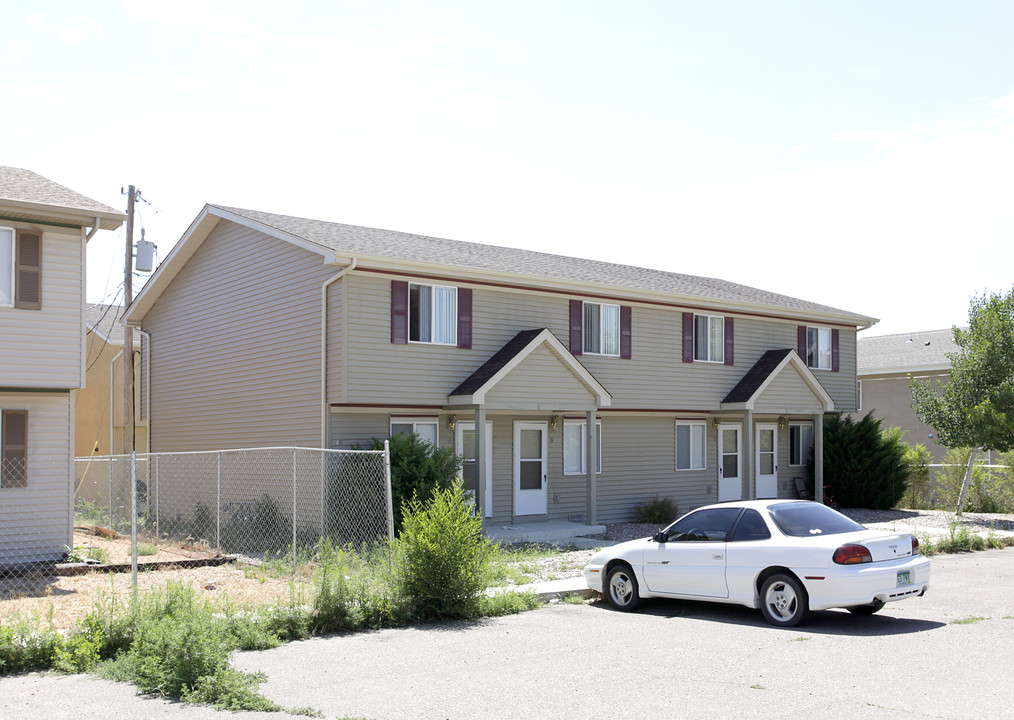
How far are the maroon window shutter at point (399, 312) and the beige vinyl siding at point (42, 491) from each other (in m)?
6.00

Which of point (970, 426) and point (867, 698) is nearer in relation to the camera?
point (867, 698)

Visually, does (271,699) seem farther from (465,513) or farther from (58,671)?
(465,513)

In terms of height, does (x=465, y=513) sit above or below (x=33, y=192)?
below

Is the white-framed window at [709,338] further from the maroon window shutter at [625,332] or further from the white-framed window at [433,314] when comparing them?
the white-framed window at [433,314]

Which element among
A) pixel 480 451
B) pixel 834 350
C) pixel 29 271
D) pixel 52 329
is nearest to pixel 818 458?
pixel 834 350

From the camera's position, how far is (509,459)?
21.0 meters

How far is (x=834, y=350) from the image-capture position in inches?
1099

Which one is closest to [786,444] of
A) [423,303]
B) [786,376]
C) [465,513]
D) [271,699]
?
[786,376]

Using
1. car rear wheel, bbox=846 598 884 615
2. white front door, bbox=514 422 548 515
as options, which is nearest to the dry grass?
car rear wheel, bbox=846 598 884 615

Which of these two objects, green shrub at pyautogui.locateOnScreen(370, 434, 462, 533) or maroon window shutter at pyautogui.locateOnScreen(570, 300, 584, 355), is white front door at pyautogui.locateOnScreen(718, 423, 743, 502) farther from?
green shrub at pyautogui.locateOnScreen(370, 434, 462, 533)

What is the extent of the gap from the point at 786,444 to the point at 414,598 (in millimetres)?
18706

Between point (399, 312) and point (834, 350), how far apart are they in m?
15.0

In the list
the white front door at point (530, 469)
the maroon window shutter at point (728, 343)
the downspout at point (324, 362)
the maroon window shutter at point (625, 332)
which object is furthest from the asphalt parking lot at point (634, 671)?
the maroon window shutter at point (728, 343)

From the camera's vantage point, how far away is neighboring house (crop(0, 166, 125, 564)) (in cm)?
1420
